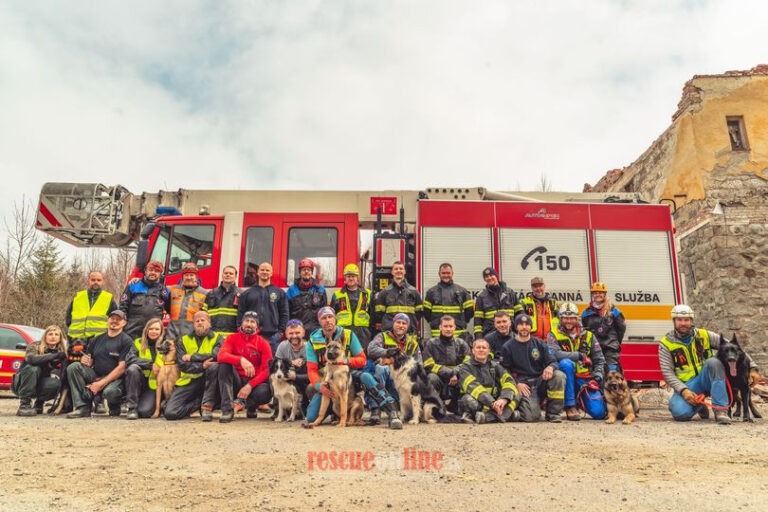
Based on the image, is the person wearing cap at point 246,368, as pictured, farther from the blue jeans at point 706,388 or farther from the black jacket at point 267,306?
the blue jeans at point 706,388

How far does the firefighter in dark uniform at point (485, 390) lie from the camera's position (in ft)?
19.7

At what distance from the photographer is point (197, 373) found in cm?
636

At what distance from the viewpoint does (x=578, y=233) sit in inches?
328

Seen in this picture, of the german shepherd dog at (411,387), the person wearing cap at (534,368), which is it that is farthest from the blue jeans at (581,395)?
the german shepherd dog at (411,387)

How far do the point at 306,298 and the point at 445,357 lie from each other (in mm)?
2145

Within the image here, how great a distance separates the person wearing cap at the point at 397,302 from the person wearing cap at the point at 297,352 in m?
1.15

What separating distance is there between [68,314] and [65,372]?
82 cm

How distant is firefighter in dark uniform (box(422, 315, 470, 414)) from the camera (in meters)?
6.25

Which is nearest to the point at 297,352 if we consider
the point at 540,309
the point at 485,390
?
the point at 485,390

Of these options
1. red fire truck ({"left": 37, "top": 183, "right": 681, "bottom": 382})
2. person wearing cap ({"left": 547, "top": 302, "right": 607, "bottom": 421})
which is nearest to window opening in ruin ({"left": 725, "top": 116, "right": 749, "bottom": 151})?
red fire truck ({"left": 37, "top": 183, "right": 681, "bottom": 382})

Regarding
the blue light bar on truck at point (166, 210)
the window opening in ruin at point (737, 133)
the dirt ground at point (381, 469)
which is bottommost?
the dirt ground at point (381, 469)

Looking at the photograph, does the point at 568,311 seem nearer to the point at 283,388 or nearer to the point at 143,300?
the point at 283,388

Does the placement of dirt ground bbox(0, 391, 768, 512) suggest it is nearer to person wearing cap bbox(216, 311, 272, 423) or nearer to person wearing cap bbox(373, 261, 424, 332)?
person wearing cap bbox(216, 311, 272, 423)

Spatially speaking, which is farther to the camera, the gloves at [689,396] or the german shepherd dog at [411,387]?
the gloves at [689,396]
